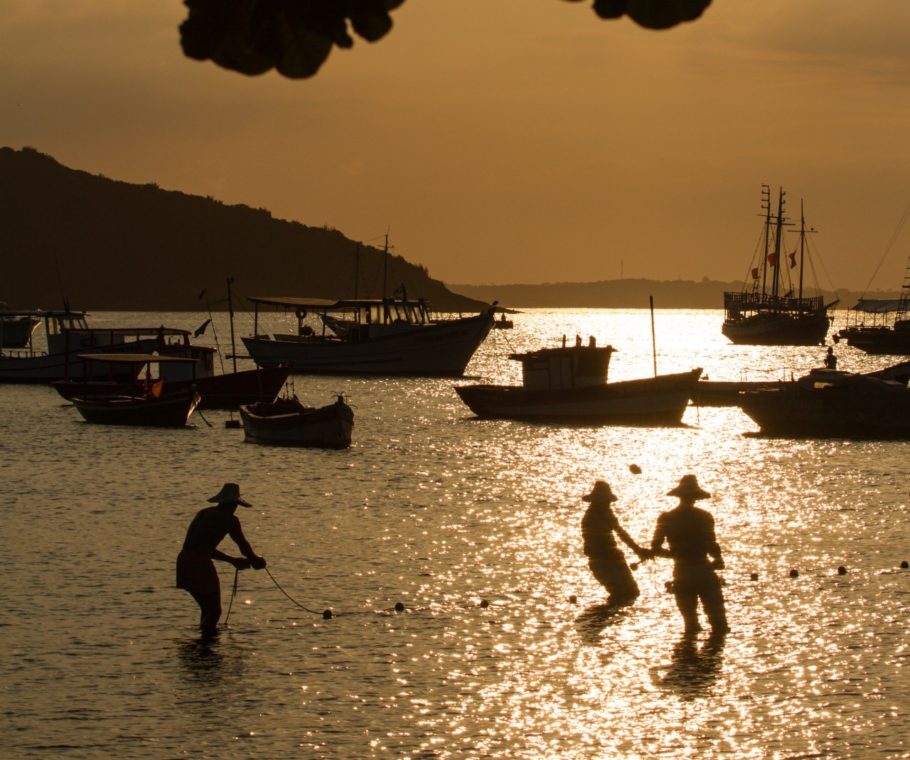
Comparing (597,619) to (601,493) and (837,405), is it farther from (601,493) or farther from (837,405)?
(837,405)

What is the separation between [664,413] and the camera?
61188 mm

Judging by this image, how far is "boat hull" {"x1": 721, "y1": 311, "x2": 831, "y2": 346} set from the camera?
154 m

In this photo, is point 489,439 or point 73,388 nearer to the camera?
point 489,439

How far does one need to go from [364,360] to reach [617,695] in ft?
260

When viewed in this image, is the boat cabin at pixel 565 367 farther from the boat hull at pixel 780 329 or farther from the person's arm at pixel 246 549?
the boat hull at pixel 780 329

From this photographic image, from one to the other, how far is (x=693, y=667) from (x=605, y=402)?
132ft

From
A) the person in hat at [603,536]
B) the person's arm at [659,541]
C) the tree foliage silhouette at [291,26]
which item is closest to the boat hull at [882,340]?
the person in hat at [603,536]

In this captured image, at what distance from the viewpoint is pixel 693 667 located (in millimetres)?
18359

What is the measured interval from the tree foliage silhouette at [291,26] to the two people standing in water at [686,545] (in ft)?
44.1

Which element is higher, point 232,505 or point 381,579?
point 232,505

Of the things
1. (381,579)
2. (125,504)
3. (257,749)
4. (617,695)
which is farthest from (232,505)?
(125,504)

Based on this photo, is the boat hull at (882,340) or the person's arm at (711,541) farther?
the boat hull at (882,340)

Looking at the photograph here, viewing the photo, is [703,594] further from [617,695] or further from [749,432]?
[749,432]

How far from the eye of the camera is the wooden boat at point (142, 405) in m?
59.0
